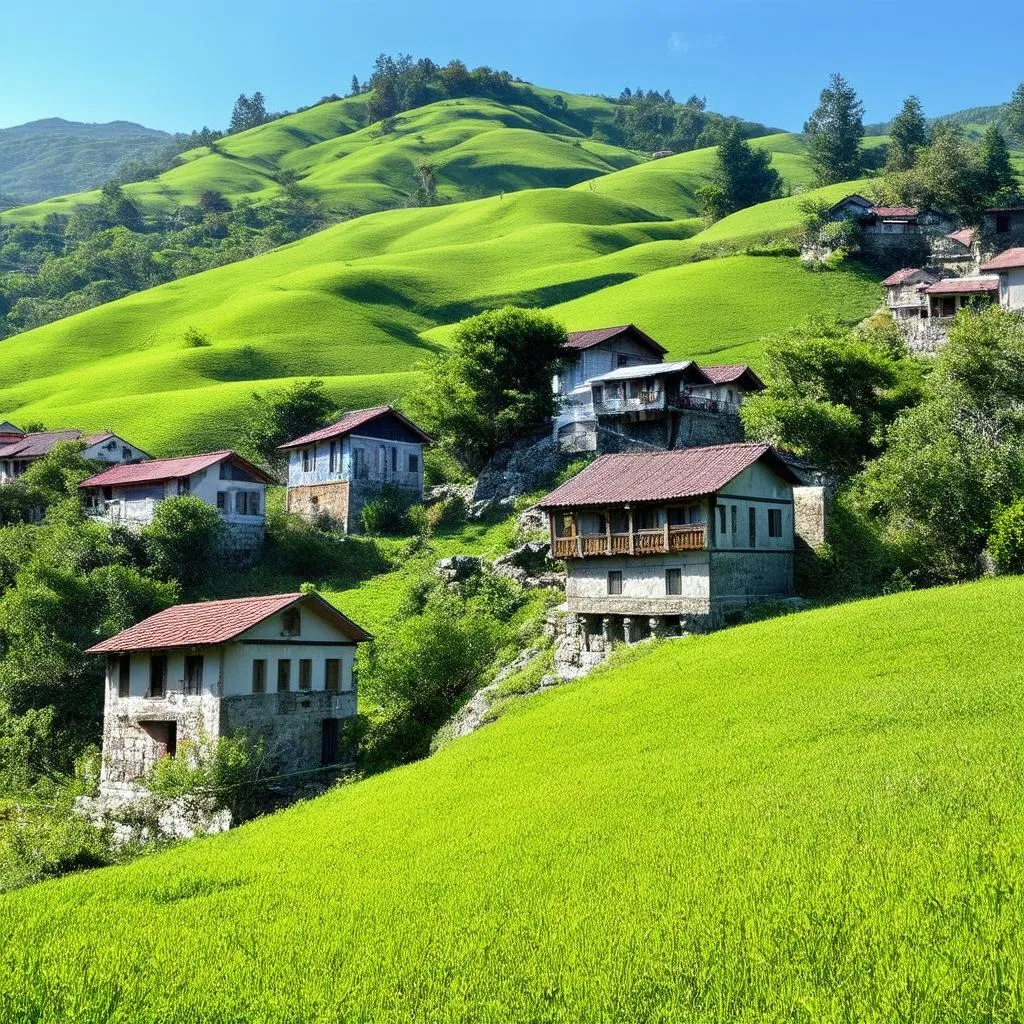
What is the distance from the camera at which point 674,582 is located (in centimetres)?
4191

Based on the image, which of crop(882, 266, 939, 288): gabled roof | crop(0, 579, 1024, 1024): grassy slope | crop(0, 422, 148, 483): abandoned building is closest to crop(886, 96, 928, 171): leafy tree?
crop(882, 266, 939, 288): gabled roof

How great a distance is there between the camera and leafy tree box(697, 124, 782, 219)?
171 meters

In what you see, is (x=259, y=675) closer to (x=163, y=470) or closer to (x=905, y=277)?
(x=163, y=470)

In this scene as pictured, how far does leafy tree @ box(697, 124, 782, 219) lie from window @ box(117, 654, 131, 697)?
147388 millimetres

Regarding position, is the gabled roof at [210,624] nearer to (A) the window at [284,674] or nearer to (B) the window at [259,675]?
(B) the window at [259,675]

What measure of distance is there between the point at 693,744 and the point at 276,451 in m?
58.6

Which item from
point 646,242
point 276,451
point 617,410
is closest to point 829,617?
point 617,410

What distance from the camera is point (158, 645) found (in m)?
40.1

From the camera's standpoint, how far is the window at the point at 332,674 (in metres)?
43.0

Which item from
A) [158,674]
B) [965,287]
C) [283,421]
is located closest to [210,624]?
[158,674]

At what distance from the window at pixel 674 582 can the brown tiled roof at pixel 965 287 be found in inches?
2307

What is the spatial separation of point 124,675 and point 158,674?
2.36 meters

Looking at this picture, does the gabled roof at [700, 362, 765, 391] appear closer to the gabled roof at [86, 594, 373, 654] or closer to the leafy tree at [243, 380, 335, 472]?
the leafy tree at [243, 380, 335, 472]

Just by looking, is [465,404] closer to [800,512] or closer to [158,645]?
[800,512]
